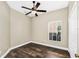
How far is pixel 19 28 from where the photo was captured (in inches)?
191

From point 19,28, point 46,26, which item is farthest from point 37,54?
point 46,26

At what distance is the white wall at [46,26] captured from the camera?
4289mm

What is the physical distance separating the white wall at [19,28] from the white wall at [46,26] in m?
0.59

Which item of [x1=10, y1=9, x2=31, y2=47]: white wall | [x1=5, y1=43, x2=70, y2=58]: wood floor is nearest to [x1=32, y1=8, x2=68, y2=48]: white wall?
[x1=10, y1=9, x2=31, y2=47]: white wall

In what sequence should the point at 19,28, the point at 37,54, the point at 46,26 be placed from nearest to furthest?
the point at 37,54 → the point at 19,28 → the point at 46,26

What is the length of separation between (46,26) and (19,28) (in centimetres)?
196

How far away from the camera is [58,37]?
4613mm

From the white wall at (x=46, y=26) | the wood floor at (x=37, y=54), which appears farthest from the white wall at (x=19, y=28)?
the wood floor at (x=37, y=54)

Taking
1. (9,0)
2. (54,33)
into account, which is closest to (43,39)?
(54,33)

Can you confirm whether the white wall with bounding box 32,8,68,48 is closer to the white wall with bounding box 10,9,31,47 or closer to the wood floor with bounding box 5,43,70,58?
the white wall with bounding box 10,9,31,47

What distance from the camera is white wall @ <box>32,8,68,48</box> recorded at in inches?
169

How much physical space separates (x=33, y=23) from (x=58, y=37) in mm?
2655

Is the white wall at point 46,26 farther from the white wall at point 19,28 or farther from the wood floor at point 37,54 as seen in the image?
the wood floor at point 37,54

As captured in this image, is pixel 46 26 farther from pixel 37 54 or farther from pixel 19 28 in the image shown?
pixel 37 54
